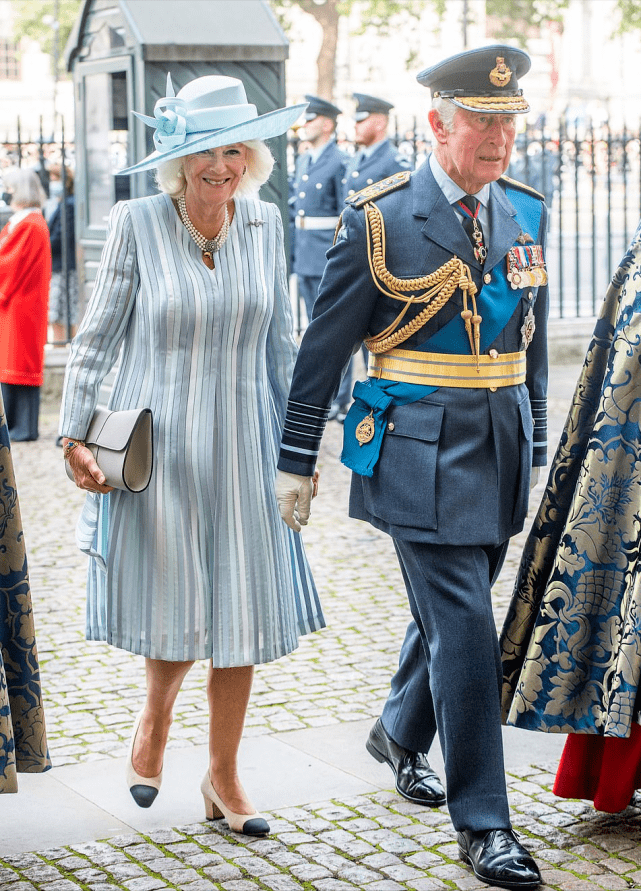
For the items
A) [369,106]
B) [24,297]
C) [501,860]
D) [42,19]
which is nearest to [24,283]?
[24,297]

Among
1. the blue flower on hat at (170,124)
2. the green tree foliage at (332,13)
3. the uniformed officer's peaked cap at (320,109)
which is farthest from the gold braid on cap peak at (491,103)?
the green tree foliage at (332,13)

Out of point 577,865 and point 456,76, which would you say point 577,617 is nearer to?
point 577,865

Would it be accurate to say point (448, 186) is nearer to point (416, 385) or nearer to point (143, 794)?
point (416, 385)

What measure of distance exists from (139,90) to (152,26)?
0.37m

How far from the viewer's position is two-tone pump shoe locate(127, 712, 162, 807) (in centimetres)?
361

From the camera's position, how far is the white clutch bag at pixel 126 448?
326cm

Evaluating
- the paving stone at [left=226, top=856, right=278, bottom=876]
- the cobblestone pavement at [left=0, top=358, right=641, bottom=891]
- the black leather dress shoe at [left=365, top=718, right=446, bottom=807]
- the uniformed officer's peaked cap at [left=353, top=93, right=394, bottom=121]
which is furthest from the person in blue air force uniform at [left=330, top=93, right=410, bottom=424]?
the paving stone at [left=226, top=856, right=278, bottom=876]

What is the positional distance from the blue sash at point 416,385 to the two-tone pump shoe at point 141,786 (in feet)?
3.01

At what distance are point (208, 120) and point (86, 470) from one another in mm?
884

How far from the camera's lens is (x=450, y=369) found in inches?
129

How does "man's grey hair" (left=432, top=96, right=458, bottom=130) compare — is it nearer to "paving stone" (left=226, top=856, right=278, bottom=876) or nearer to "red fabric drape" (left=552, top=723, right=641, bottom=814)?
"red fabric drape" (left=552, top=723, right=641, bottom=814)

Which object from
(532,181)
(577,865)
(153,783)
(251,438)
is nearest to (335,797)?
(153,783)

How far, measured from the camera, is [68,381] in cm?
343

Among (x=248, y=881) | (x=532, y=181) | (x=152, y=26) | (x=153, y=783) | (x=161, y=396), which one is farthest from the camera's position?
(x=532, y=181)
